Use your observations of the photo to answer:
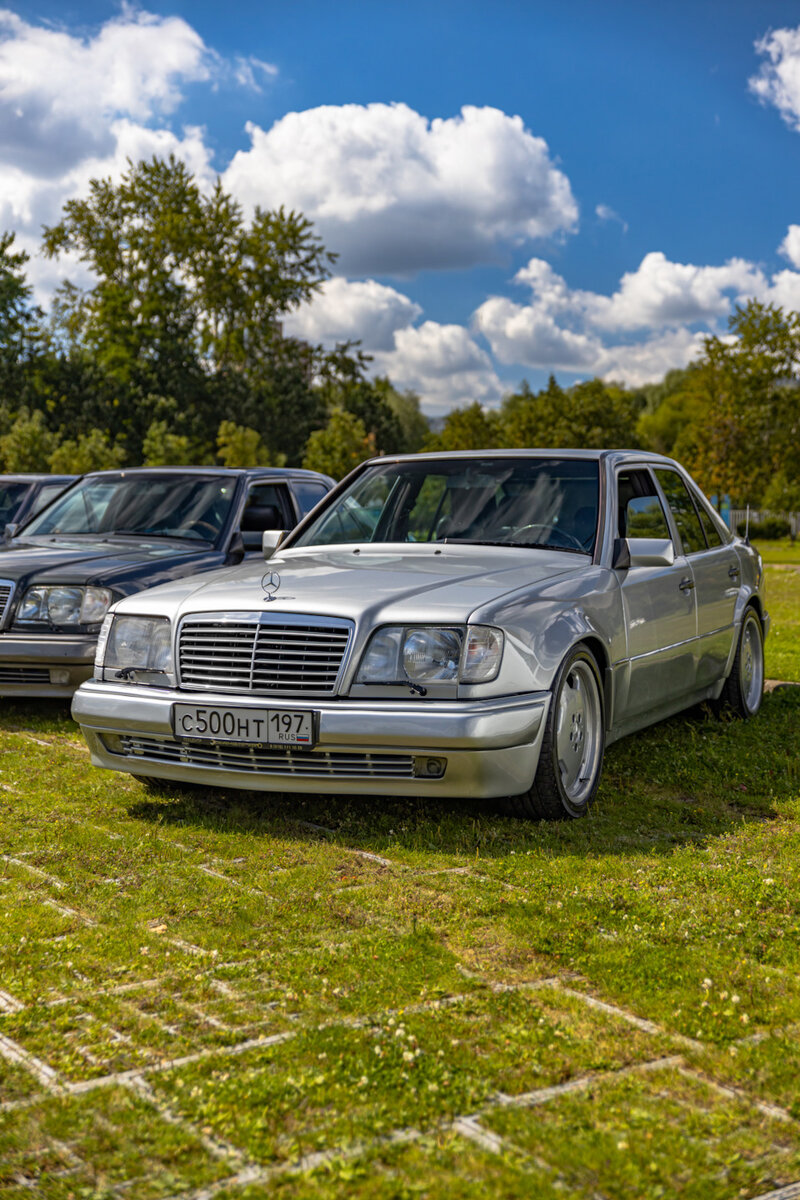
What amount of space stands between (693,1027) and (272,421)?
53.9m

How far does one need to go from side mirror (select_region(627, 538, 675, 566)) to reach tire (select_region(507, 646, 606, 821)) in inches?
26.3

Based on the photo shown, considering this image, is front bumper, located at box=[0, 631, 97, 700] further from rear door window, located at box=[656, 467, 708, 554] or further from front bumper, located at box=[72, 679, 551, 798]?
rear door window, located at box=[656, 467, 708, 554]

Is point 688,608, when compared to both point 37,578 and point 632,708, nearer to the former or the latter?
point 632,708

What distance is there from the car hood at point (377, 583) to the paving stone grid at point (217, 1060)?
1694 millimetres

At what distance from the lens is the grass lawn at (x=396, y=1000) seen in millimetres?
2438

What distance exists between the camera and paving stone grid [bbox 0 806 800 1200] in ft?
7.91

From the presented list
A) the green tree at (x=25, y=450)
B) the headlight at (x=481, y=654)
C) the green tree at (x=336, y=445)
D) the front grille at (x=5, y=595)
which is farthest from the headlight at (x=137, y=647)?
the green tree at (x=336, y=445)

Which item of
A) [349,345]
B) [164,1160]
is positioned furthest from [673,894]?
[349,345]

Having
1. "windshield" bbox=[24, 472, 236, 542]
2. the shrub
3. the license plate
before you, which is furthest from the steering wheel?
the shrub

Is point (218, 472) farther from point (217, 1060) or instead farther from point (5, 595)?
point (217, 1060)

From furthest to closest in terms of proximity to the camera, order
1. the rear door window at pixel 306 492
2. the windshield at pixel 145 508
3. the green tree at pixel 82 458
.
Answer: the green tree at pixel 82 458
the rear door window at pixel 306 492
the windshield at pixel 145 508

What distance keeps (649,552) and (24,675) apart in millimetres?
4028

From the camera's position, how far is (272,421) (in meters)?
55.7

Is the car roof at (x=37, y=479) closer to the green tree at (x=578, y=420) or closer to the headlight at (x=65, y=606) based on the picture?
the headlight at (x=65, y=606)
